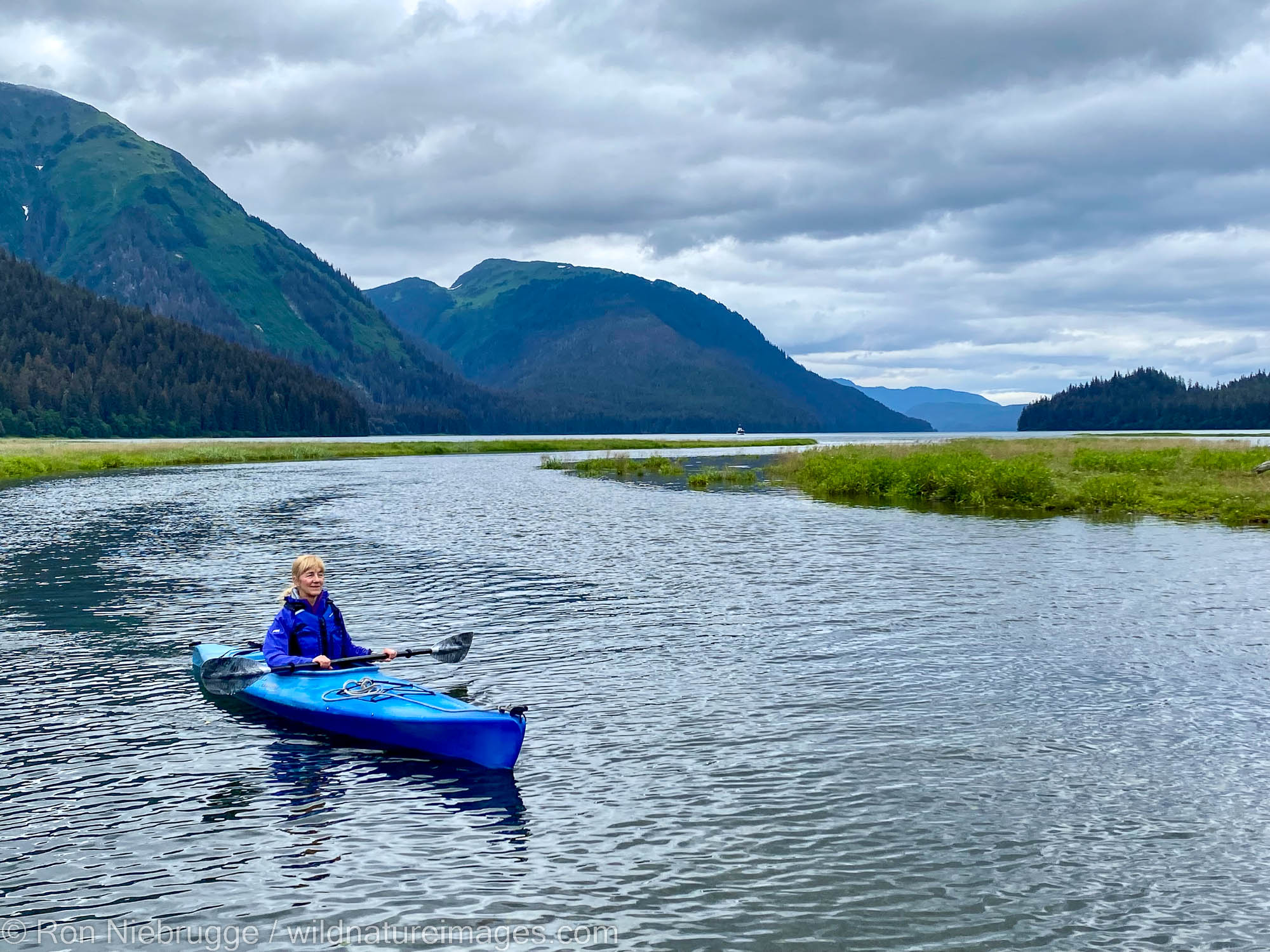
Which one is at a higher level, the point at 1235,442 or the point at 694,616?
the point at 1235,442

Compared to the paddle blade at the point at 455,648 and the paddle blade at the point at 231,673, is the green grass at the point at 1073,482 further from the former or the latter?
the paddle blade at the point at 231,673

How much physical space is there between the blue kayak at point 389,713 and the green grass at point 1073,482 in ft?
125

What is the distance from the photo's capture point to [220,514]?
166 ft

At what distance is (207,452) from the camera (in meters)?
120

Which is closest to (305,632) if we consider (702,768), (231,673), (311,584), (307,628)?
(307,628)

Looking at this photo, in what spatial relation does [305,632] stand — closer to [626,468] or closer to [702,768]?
[702,768]

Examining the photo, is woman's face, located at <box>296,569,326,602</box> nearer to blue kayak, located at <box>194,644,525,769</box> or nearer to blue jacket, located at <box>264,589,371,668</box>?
blue jacket, located at <box>264,589,371,668</box>

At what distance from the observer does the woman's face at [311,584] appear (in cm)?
1600

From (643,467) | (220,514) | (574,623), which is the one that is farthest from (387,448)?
(574,623)

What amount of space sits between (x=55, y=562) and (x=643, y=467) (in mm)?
63527

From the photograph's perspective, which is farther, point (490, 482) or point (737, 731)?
point (490, 482)

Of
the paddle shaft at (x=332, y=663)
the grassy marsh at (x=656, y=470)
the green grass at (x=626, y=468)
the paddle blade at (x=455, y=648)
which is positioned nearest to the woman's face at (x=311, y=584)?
the paddle shaft at (x=332, y=663)

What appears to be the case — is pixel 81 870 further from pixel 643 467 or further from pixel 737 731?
pixel 643 467

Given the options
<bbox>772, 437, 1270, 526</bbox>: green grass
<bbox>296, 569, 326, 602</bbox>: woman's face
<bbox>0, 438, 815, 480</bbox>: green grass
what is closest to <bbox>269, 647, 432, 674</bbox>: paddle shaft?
<bbox>296, 569, 326, 602</bbox>: woman's face
